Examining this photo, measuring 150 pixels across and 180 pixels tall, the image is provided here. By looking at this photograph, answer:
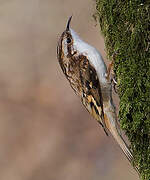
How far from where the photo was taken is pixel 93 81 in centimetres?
273

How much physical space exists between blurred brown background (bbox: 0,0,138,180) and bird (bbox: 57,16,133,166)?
2.01 m

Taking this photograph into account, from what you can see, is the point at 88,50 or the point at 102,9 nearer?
the point at 102,9

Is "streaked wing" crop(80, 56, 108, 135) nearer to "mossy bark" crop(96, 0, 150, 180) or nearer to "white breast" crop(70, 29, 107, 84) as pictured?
"white breast" crop(70, 29, 107, 84)

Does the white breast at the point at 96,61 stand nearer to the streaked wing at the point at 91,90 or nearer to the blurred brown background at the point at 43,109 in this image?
the streaked wing at the point at 91,90

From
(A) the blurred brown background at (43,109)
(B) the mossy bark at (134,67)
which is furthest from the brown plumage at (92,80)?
(A) the blurred brown background at (43,109)

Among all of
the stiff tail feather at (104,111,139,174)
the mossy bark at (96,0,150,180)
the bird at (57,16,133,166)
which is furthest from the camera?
the bird at (57,16,133,166)

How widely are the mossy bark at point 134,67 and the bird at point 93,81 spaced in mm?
232

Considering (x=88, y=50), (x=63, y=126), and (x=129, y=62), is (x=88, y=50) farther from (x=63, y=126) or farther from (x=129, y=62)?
(x=63, y=126)

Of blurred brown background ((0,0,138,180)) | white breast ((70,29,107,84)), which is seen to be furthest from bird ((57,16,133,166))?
blurred brown background ((0,0,138,180))

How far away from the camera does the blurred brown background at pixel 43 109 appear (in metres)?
4.96

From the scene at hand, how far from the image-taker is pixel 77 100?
195 inches

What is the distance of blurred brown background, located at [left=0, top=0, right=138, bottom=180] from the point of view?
4965mm

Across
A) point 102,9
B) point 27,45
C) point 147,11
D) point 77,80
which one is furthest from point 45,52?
point 147,11

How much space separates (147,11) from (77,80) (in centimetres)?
72
